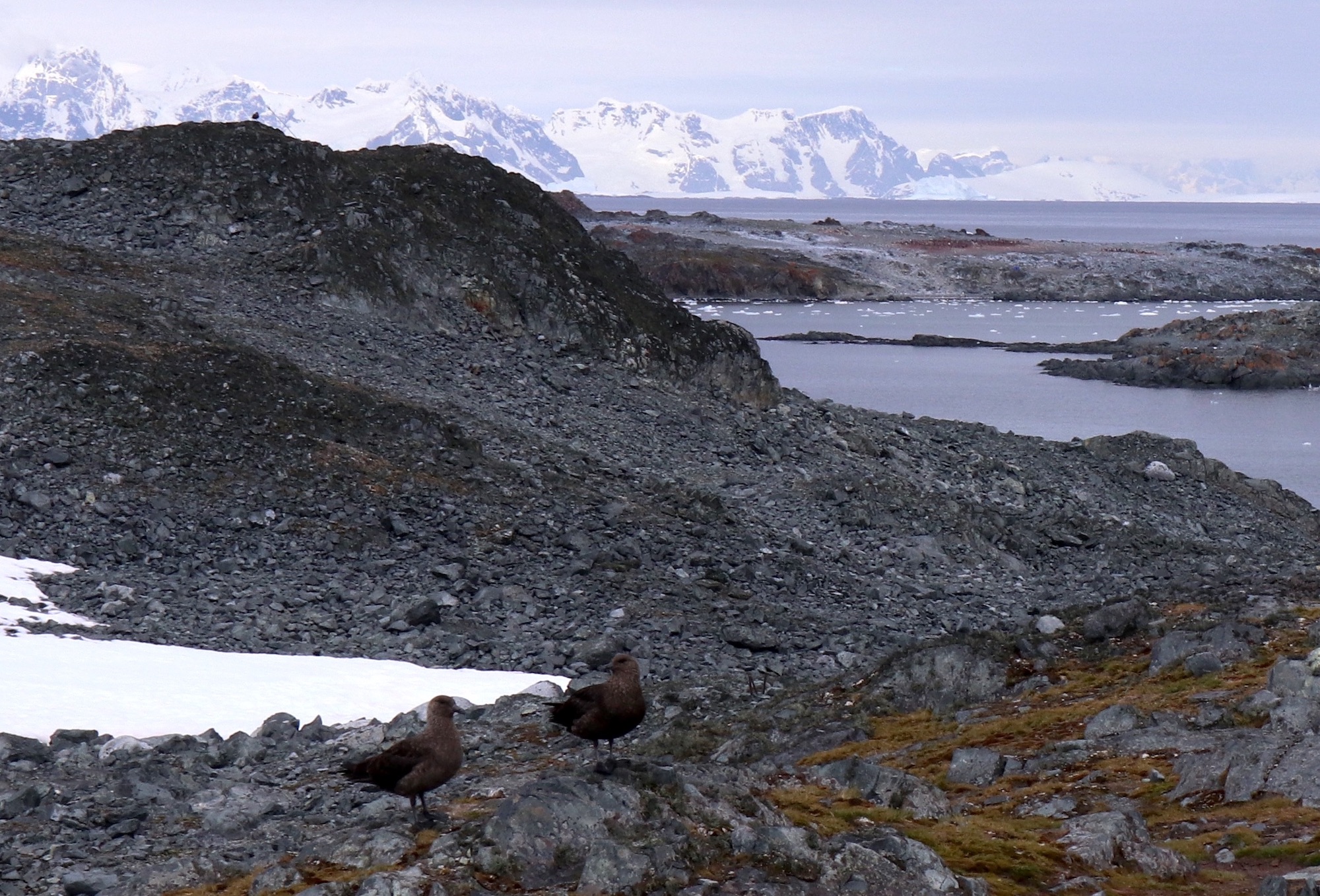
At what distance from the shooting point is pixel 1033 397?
7412cm

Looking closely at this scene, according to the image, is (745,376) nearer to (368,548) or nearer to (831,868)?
(368,548)

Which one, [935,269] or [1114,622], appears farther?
[935,269]

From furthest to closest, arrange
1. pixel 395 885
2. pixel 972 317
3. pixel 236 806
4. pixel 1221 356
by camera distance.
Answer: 1. pixel 972 317
2. pixel 1221 356
3. pixel 236 806
4. pixel 395 885

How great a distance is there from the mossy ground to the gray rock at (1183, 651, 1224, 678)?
0.53ft

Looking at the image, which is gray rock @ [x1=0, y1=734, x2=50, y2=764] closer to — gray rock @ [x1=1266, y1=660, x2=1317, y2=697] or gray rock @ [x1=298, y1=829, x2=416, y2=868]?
gray rock @ [x1=298, y1=829, x2=416, y2=868]

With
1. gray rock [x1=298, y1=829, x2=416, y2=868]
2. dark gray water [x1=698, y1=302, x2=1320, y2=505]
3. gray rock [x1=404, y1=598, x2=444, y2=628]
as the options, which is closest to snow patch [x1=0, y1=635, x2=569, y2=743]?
gray rock [x1=404, y1=598, x2=444, y2=628]

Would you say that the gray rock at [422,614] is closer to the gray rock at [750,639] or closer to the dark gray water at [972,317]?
the gray rock at [750,639]

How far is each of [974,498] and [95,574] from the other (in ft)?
74.0

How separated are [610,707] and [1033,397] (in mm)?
66669

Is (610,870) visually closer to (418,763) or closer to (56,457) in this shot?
(418,763)

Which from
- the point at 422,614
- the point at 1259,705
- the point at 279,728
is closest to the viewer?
the point at 1259,705

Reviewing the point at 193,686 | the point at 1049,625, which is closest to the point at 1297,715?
the point at 1049,625

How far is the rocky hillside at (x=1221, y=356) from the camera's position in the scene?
77.1 metres

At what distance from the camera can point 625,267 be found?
145 feet
